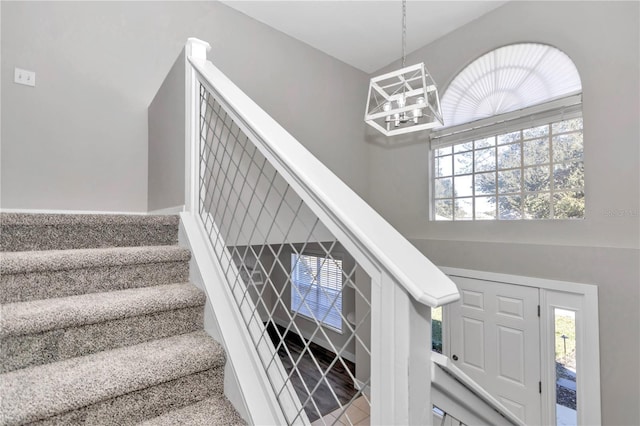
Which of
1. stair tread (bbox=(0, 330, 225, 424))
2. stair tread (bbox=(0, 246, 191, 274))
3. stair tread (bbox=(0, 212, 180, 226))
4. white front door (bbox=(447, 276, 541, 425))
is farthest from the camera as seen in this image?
white front door (bbox=(447, 276, 541, 425))

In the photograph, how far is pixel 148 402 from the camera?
3.13 feet

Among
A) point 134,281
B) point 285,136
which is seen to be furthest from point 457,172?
point 134,281

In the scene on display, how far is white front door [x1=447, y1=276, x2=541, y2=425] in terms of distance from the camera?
2.61 m

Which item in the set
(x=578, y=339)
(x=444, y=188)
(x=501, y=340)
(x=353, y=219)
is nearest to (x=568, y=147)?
(x=444, y=188)

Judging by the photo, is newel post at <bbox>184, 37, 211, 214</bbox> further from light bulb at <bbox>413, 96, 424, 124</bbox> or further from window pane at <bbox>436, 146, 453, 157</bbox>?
window pane at <bbox>436, 146, 453, 157</bbox>

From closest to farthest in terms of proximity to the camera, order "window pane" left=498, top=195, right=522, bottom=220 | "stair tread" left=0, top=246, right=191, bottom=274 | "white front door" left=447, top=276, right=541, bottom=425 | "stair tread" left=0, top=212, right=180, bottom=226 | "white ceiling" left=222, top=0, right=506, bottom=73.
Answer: "stair tread" left=0, top=246, right=191, bottom=274, "stair tread" left=0, top=212, right=180, bottom=226, "white front door" left=447, top=276, right=541, bottom=425, "window pane" left=498, top=195, right=522, bottom=220, "white ceiling" left=222, top=0, right=506, bottom=73

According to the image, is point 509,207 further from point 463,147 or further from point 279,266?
point 279,266

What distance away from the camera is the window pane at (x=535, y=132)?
2.64 metres

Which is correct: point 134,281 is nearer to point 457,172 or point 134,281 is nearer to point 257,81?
point 257,81

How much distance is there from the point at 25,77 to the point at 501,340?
13.6 ft

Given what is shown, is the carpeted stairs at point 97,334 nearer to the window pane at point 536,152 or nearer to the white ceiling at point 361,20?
the white ceiling at point 361,20

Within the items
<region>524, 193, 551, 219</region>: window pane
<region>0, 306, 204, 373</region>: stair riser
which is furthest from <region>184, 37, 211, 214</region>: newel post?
<region>524, 193, 551, 219</region>: window pane

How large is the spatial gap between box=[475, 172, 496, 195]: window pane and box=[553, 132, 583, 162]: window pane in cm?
50

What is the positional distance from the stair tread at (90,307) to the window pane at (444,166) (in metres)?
2.80
